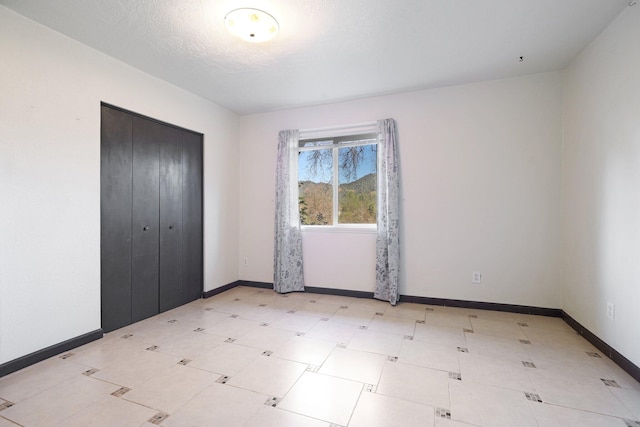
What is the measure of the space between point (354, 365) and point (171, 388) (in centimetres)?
131

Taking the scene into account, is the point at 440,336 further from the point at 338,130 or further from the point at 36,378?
the point at 36,378

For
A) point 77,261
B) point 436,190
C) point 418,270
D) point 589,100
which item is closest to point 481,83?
point 589,100

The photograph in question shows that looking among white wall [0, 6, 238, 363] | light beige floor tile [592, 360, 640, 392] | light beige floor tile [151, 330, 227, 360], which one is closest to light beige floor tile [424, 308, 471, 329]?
light beige floor tile [592, 360, 640, 392]

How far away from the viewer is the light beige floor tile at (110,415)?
1.68 m

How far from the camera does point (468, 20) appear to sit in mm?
2346

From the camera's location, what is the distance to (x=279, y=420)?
1716mm

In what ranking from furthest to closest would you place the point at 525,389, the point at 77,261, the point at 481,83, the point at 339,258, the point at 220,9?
1. the point at 339,258
2. the point at 481,83
3. the point at 77,261
4. the point at 220,9
5. the point at 525,389

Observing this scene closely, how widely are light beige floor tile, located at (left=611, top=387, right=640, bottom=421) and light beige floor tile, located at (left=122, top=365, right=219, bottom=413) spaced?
8.68 ft

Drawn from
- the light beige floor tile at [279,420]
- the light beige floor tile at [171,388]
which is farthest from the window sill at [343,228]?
the light beige floor tile at [279,420]

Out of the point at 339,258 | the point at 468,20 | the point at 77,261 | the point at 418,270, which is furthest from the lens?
the point at 339,258

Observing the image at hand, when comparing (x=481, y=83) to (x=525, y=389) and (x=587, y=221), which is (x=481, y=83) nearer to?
(x=587, y=221)

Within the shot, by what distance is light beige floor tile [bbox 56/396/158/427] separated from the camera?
1.68 metres

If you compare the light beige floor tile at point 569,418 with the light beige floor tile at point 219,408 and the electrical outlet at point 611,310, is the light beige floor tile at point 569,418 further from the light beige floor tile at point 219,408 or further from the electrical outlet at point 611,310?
the light beige floor tile at point 219,408

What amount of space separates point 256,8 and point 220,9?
0.87 ft
